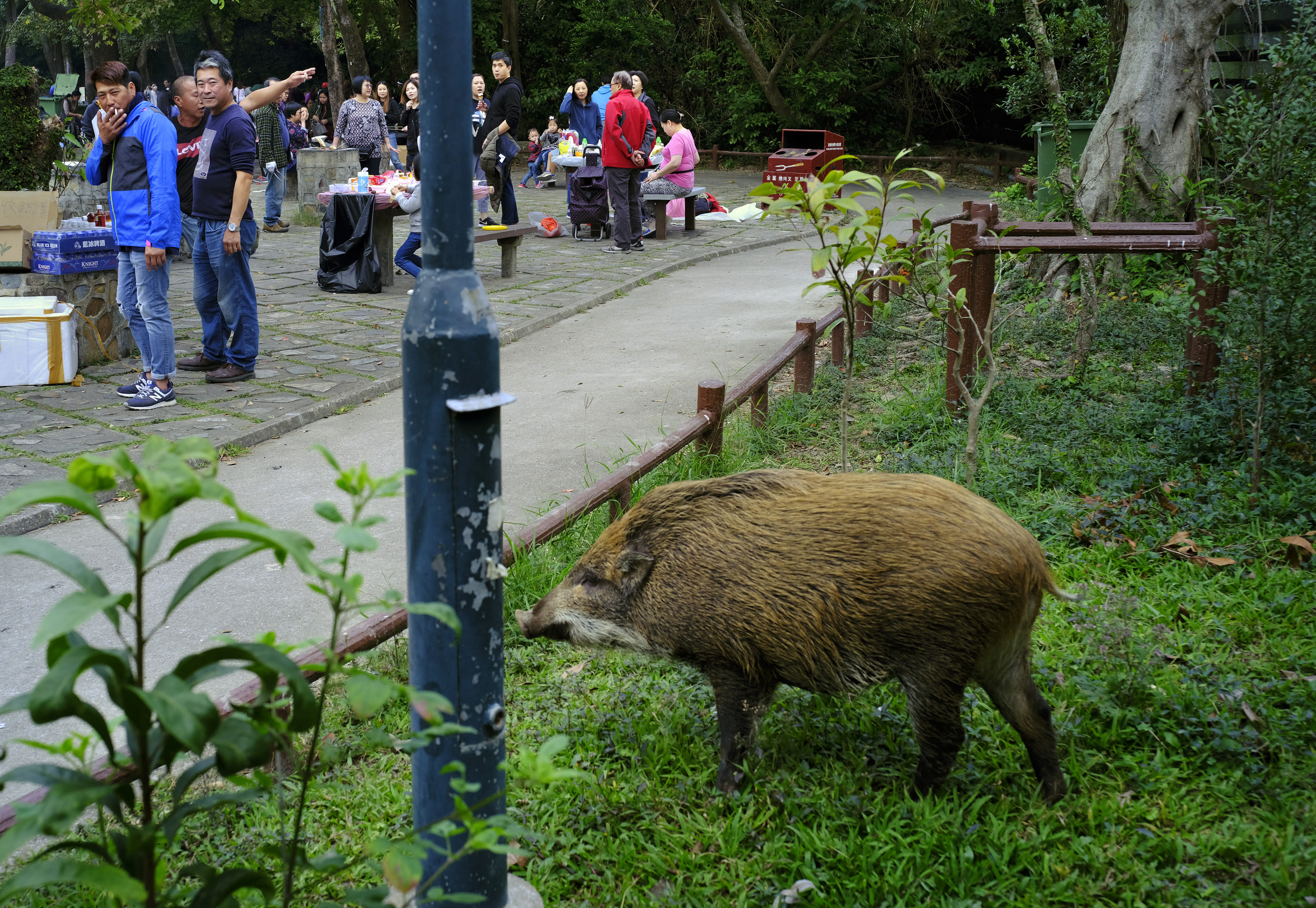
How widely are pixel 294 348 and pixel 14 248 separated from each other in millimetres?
2001

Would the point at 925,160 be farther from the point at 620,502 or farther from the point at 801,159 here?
the point at 620,502

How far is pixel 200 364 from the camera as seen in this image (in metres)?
7.76

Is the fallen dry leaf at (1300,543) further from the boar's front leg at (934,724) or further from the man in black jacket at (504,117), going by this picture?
the man in black jacket at (504,117)

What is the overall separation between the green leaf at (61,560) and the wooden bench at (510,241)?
985 cm

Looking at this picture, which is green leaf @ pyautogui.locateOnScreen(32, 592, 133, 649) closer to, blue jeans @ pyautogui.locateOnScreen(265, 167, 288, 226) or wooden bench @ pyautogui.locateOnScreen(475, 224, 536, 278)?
wooden bench @ pyautogui.locateOnScreen(475, 224, 536, 278)

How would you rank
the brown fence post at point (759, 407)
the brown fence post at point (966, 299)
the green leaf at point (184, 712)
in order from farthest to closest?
the brown fence post at point (759, 407) → the brown fence post at point (966, 299) → the green leaf at point (184, 712)

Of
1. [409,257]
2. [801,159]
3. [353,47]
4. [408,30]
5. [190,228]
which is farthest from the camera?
[408,30]

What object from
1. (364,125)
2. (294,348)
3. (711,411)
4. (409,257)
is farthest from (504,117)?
(711,411)

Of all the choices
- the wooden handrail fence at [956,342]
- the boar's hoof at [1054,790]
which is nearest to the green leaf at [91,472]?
the boar's hoof at [1054,790]

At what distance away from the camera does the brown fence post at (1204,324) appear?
17.8ft

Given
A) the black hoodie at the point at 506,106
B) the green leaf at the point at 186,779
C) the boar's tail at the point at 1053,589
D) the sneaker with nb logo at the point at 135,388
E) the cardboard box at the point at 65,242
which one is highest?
the black hoodie at the point at 506,106

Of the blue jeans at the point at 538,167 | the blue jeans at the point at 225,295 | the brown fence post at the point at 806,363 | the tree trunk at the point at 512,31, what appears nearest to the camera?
the brown fence post at the point at 806,363

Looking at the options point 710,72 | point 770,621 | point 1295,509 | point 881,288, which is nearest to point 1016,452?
point 1295,509

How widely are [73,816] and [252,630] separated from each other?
9.80ft
